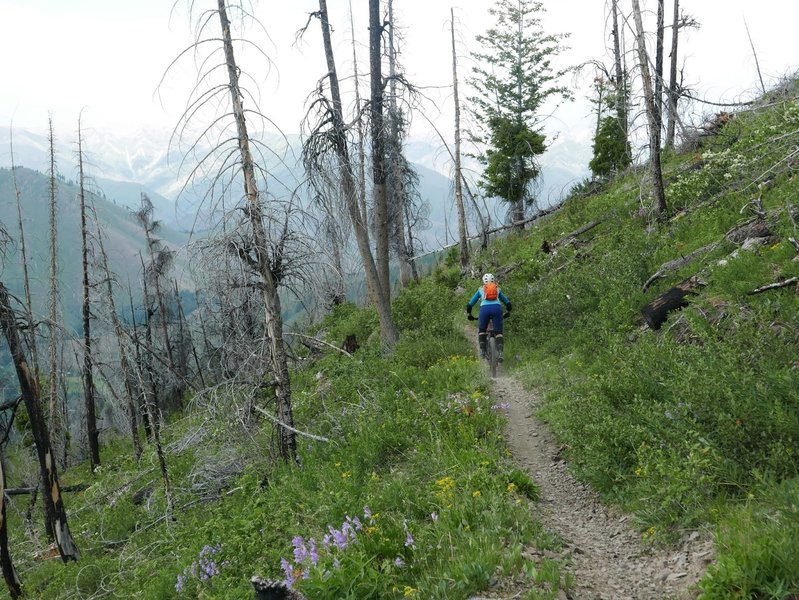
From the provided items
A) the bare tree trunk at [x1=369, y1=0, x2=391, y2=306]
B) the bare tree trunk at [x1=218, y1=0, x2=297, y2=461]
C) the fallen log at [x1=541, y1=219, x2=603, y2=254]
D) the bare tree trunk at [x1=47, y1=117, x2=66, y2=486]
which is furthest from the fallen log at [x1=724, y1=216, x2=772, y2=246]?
the bare tree trunk at [x1=47, y1=117, x2=66, y2=486]

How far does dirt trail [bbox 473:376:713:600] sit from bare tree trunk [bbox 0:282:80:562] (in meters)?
8.01

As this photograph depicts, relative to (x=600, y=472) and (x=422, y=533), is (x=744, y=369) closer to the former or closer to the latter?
(x=600, y=472)

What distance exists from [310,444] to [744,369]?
693cm

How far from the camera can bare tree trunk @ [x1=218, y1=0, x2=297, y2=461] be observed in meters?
8.15

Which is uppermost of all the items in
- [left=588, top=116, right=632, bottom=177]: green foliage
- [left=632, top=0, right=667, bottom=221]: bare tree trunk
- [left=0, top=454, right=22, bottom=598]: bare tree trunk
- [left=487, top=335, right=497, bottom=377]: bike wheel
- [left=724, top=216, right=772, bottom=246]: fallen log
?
[left=588, top=116, right=632, bottom=177]: green foliage

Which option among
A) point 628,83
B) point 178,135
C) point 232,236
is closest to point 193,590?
point 232,236

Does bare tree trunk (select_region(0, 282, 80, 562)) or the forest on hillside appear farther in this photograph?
bare tree trunk (select_region(0, 282, 80, 562))

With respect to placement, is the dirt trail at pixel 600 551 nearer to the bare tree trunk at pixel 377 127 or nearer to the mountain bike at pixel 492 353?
the mountain bike at pixel 492 353

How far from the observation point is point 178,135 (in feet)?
26.5

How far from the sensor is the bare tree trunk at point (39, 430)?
9.23 metres

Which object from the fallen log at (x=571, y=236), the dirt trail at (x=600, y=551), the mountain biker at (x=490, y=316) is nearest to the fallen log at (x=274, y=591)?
the dirt trail at (x=600, y=551)

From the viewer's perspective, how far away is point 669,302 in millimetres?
9242

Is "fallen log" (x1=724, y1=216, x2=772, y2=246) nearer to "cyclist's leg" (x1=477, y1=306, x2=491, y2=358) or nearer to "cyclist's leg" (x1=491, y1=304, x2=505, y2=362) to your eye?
"cyclist's leg" (x1=491, y1=304, x2=505, y2=362)

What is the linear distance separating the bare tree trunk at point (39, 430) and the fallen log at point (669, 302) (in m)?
10.2
